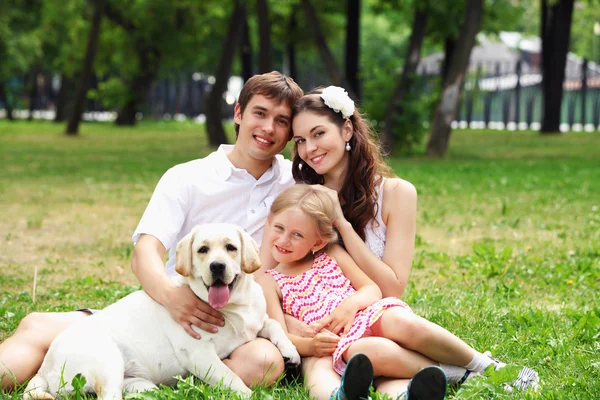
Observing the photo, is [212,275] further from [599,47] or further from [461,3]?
[599,47]

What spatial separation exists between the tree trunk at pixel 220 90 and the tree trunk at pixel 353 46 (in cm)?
294

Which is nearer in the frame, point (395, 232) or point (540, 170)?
point (395, 232)

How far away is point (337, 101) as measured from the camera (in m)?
5.25

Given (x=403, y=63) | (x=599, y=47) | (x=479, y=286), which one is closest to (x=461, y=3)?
(x=403, y=63)

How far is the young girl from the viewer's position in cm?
449

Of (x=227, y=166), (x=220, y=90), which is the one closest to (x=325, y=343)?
(x=227, y=166)

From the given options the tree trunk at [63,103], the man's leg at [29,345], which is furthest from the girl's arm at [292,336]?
the tree trunk at [63,103]

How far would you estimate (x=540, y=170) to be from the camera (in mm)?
17297

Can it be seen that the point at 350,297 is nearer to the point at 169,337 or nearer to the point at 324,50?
the point at 169,337

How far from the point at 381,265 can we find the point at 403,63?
1816cm

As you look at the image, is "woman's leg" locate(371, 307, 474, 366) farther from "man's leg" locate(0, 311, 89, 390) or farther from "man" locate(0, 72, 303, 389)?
"man's leg" locate(0, 311, 89, 390)

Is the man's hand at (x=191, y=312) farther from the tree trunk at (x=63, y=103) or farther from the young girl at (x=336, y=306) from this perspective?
the tree trunk at (x=63, y=103)

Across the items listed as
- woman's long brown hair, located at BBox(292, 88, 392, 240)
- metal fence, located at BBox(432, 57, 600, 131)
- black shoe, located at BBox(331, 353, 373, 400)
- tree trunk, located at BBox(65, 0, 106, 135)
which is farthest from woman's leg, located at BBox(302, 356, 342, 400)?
metal fence, located at BBox(432, 57, 600, 131)

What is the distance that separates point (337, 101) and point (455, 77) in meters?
14.8
